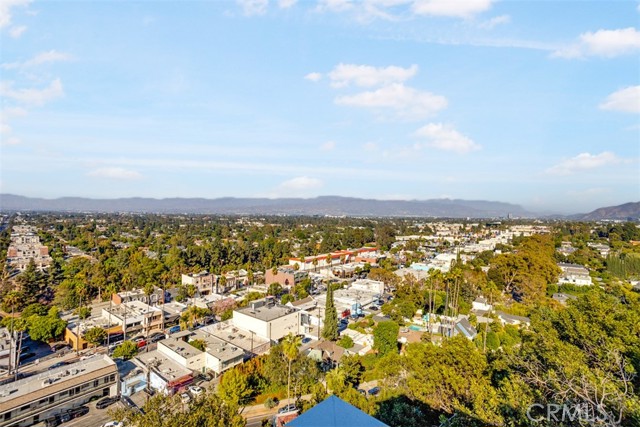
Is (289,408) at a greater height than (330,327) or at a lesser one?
lesser

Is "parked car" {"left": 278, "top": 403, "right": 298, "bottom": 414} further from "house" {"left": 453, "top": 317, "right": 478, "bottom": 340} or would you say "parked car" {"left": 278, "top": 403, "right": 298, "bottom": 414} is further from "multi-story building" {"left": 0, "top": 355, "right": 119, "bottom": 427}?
"house" {"left": 453, "top": 317, "right": 478, "bottom": 340}

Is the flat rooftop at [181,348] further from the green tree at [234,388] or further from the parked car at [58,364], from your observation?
the parked car at [58,364]

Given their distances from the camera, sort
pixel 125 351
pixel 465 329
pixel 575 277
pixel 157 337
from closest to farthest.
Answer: pixel 125 351
pixel 465 329
pixel 157 337
pixel 575 277

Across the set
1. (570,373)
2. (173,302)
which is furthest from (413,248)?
(570,373)

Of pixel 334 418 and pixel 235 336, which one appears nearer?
pixel 334 418

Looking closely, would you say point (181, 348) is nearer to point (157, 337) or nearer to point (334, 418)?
→ point (157, 337)

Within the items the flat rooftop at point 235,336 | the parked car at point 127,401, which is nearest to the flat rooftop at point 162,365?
the parked car at point 127,401

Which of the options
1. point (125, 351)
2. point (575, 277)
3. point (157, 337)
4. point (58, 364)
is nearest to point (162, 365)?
point (125, 351)

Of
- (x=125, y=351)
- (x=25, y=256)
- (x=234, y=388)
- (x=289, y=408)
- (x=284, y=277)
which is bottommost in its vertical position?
(x=289, y=408)
